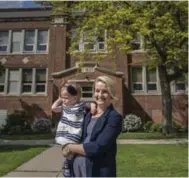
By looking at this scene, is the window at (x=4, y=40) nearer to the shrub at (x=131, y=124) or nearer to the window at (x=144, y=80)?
the window at (x=144, y=80)

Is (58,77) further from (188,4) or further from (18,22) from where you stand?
(188,4)

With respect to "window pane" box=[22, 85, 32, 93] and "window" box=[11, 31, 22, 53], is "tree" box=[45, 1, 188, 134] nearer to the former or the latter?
"window pane" box=[22, 85, 32, 93]

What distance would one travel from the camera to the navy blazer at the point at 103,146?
2691 millimetres

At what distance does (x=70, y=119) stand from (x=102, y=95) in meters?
0.51

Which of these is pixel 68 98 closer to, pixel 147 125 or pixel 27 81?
pixel 147 125

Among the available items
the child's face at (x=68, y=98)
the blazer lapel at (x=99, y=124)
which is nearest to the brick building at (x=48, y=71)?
the child's face at (x=68, y=98)

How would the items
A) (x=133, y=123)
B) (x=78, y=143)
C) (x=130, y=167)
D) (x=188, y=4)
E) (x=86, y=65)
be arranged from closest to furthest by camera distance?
(x=78, y=143), (x=130, y=167), (x=188, y=4), (x=133, y=123), (x=86, y=65)

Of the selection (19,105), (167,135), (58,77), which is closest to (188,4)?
(167,135)

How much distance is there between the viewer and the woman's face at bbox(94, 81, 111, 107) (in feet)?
9.50

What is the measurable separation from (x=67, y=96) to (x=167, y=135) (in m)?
14.5

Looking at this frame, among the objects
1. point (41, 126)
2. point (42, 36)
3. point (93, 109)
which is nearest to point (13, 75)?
point (42, 36)

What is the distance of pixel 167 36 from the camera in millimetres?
12812

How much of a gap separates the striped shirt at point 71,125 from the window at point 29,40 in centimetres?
2373

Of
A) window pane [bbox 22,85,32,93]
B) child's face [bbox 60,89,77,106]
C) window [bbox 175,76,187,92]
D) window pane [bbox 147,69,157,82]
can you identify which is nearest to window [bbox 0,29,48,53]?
window pane [bbox 22,85,32,93]
